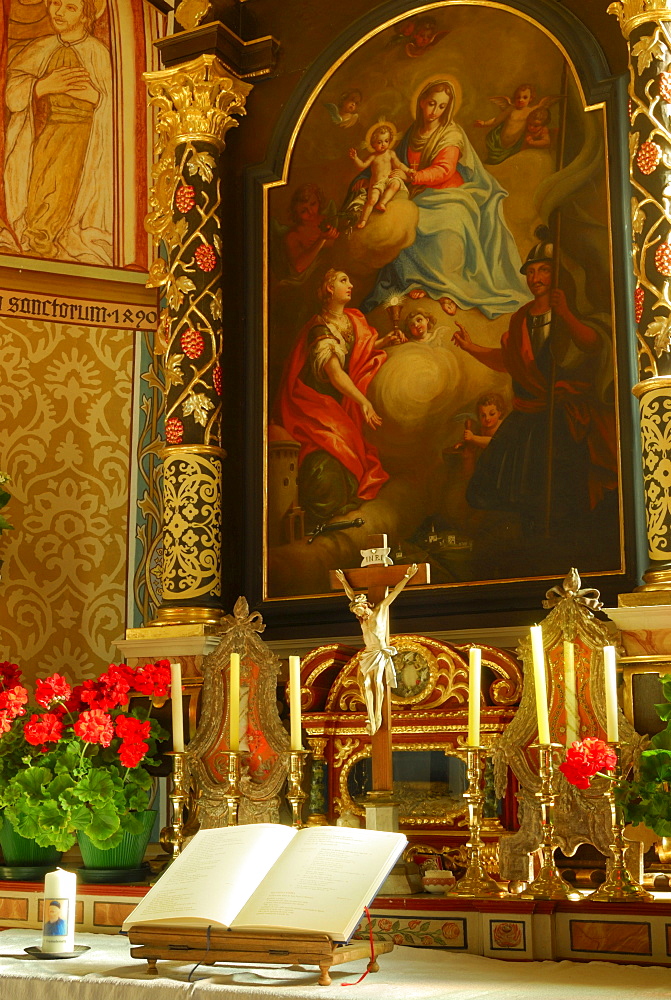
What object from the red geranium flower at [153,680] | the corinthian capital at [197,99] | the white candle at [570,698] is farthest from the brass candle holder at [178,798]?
the corinthian capital at [197,99]

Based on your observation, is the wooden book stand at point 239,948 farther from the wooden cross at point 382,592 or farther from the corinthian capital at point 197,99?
the corinthian capital at point 197,99

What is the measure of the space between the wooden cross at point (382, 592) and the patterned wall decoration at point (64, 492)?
3.19 meters

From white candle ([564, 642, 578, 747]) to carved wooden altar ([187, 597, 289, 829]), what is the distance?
57.7 inches

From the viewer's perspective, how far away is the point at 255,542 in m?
7.02

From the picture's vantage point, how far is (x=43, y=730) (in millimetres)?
5332

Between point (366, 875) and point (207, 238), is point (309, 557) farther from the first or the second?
point (366, 875)

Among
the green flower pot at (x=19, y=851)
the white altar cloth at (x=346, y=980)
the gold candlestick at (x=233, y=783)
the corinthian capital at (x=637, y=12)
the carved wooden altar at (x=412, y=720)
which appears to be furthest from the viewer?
the corinthian capital at (x=637, y=12)

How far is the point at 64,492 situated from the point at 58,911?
4.21 m

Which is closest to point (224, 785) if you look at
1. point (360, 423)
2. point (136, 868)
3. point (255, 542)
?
point (136, 868)

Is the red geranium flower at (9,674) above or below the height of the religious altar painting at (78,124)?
below

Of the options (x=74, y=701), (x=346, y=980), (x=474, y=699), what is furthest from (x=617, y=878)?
(x=74, y=701)

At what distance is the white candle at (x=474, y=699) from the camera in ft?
14.4

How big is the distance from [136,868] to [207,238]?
358 centimetres

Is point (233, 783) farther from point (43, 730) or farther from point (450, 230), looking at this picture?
point (450, 230)
